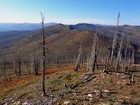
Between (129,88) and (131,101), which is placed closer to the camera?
(131,101)

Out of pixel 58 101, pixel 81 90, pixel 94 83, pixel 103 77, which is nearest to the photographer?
pixel 58 101

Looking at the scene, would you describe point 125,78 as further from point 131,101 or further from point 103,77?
point 131,101

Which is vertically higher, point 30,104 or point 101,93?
point 101,93

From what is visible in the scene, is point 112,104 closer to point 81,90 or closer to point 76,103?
point 76,103

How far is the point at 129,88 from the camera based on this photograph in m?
30.4

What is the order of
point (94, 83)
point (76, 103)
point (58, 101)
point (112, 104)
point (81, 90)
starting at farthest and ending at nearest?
point (94, 83), point (81, 90), point (58, 101), point (76, 103), point (112, 104)

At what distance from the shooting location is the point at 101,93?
27328 millimetres

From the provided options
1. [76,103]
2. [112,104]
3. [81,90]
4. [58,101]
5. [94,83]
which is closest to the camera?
[112,104]

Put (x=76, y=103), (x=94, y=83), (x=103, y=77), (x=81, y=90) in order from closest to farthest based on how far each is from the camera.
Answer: (x=76, y=103)
(x=81, y=90)
(x=94, y=83)
(x=103, y=77)

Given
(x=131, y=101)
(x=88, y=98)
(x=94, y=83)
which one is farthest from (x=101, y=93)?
(x=94, y=83)

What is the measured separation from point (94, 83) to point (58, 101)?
736 centimetres

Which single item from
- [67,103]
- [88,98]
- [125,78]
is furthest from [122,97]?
[125,78]

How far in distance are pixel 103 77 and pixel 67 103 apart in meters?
11.3

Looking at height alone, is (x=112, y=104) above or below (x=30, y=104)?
above
